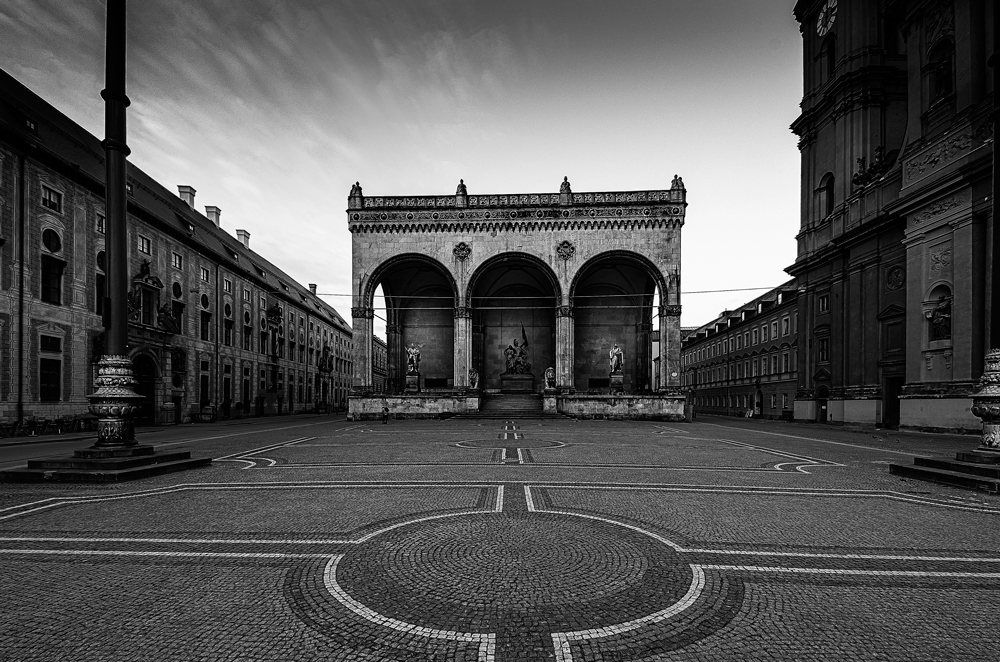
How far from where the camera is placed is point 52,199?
2542 cm

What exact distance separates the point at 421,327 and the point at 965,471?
42.3 m

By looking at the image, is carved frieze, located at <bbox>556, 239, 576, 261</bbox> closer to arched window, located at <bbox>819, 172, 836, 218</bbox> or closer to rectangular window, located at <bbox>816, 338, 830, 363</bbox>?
arched window, located at <bbox>819, 172, 836, 218</bbox>

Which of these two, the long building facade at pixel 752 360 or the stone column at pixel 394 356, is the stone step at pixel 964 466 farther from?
A: the stone column at pixel 394 356

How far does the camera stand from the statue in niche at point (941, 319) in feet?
78.8

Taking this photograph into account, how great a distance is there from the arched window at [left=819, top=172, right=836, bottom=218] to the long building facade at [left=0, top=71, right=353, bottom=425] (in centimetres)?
4284

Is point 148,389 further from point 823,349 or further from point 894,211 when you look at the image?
point 894,211

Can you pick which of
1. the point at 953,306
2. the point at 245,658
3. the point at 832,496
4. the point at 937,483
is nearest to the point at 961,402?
the point at 953,306

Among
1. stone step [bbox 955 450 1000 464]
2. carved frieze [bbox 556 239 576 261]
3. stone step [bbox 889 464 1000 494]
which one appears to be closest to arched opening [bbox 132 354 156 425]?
carved frieze [bbox 556 239 576 261]

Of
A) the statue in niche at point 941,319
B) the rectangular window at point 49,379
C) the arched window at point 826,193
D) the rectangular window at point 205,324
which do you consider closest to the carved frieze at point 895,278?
the statue in niche at point 941,319

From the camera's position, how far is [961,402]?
74.9 feet

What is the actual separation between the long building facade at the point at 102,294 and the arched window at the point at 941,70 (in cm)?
3826

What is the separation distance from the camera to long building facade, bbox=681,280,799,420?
4497 cm

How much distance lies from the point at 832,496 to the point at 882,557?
3562mm

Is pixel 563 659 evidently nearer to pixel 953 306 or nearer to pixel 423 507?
pixel 423 507
